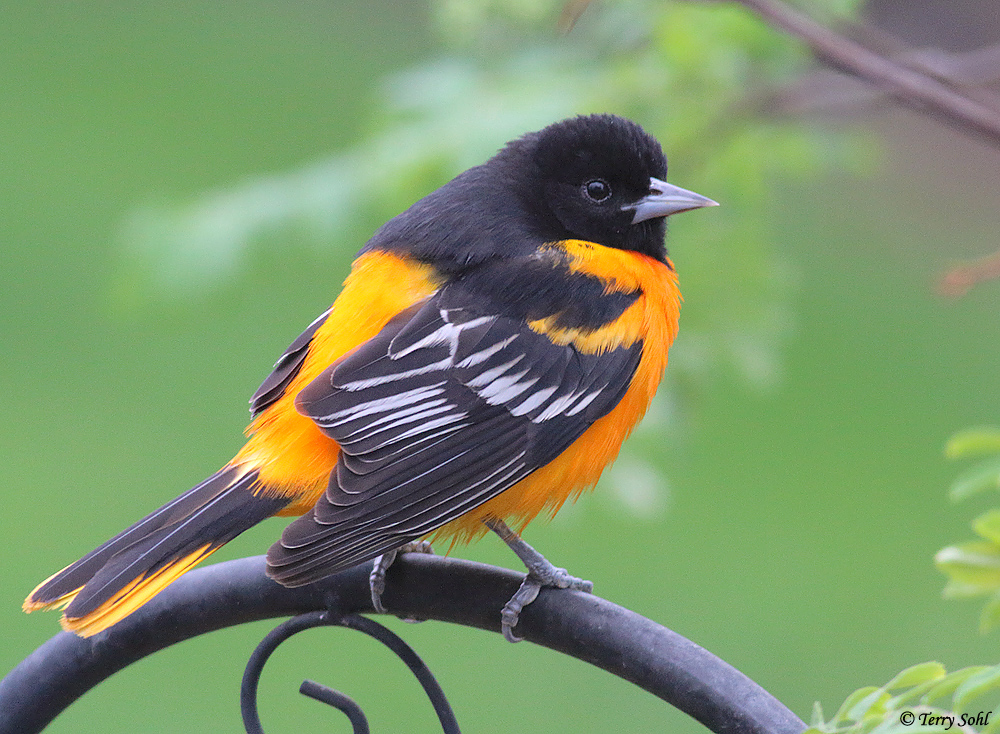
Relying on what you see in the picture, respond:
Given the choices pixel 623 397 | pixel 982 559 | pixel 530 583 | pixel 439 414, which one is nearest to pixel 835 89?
pixel 623 397

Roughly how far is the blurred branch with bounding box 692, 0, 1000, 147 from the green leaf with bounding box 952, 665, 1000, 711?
83 centimetres

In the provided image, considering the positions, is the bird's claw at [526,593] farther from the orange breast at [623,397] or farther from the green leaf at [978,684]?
the green leaf at [978,684]

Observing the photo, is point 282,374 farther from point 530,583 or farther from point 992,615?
point 992,615

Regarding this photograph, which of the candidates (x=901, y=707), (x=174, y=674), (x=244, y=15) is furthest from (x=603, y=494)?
(x=244, y=15)

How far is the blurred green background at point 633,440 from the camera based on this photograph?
372cm

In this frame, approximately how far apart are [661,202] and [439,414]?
36.9 inches

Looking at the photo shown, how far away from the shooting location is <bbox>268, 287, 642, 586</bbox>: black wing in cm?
243

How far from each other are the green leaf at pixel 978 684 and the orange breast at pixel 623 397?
1372mm

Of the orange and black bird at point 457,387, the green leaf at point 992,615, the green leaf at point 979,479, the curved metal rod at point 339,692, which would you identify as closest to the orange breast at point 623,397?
the orange and black bird at point 457,387

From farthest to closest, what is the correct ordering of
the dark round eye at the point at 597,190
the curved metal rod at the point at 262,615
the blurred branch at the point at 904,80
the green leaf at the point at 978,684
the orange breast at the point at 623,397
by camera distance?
1. the dark round eye at the point at 597,190
2. the orange breast at the point at 623,397
3. the curved metal rod at the point at 262,615
4. the blurred branch at the point at 904,80
5. the green leaf at the point at 978,684

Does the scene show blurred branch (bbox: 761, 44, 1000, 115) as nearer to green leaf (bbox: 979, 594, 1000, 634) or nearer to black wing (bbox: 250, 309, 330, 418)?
black wing (bbox: 250, 309, 330, 418)

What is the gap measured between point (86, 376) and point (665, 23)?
271 inches

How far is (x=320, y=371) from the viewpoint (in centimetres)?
275

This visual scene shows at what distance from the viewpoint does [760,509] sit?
316 inches
